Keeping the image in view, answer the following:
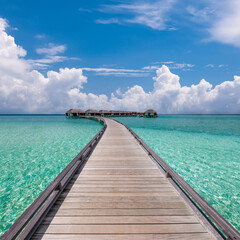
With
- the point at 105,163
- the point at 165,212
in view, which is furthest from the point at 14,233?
the point at 105,163

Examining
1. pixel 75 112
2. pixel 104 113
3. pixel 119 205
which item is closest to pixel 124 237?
pixel 119 205

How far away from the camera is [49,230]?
2.46m

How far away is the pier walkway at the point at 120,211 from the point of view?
2.41m

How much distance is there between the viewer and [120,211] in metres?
2.92

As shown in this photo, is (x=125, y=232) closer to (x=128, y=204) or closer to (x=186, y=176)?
(x=128, y=204)

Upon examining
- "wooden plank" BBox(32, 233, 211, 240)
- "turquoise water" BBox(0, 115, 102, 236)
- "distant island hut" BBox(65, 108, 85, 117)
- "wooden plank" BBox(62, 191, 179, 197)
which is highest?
"distant island hut" BBox(65, 108, 85, 117)

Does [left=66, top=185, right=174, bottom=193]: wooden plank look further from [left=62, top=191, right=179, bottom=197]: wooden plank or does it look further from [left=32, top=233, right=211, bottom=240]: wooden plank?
[left=32, top=233, right=211, bottom=240]: wooden plank

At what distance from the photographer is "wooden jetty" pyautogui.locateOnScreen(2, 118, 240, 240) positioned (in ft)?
7.72

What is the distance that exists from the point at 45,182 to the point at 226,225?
23.6ft

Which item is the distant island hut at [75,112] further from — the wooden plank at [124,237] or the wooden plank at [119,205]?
the wooden plank at [124,237]

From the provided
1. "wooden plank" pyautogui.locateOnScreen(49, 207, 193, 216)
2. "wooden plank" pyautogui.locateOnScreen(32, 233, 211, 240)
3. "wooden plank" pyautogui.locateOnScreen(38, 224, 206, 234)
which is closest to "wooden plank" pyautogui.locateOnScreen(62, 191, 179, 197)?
"wooden plank" pyautogui.locateOnScreen(49, 207, 193, 216)

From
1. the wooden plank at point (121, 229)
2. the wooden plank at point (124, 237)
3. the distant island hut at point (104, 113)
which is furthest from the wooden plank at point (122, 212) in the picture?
the distant island hut at point (104, 113)

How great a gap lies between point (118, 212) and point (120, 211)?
0.05m

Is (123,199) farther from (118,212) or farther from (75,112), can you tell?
(75,112)
